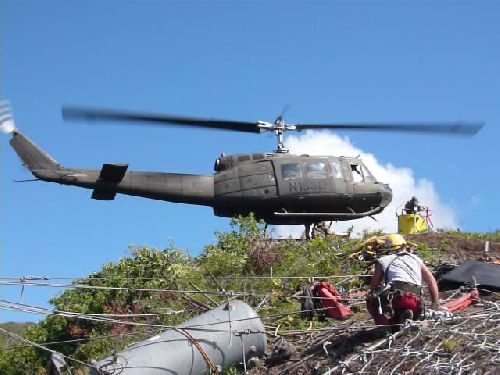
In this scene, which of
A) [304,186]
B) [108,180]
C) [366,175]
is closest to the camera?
[108,180]

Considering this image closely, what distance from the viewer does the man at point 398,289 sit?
9.23 metres

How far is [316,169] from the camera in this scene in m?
21.3

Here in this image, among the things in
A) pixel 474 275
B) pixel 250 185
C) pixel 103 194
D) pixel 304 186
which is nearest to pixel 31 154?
pixel 103 194

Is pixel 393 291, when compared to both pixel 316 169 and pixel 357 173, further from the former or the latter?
pixel 357 173

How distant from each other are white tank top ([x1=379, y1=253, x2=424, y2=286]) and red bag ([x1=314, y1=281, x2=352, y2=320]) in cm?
216

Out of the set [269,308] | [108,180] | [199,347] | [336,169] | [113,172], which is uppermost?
[336,169]

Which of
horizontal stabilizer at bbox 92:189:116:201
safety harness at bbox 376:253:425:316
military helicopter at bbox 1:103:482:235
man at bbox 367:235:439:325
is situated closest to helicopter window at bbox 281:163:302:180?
military helicopter at bbox 1:103:482:235

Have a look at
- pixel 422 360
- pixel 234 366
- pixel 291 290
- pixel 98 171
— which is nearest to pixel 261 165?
pixel 98 171

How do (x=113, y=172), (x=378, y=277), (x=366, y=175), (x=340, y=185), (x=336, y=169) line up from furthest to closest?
(x=366, y=175)
(x=336, y=169)
(x=340, y=185)
(x=113, y=172)
(x=378, y=277)

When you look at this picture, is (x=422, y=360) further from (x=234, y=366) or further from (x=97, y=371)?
(x=97, y=371)

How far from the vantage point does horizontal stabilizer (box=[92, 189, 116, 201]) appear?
66.9ft

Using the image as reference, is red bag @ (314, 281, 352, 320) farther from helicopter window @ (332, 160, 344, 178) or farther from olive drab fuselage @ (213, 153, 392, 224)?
helicopter window @ (332, 160, 344, 178)

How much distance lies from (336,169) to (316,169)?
625mm

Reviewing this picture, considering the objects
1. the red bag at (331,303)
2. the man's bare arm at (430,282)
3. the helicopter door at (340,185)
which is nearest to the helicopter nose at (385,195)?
the helicopter door at (340,185)
